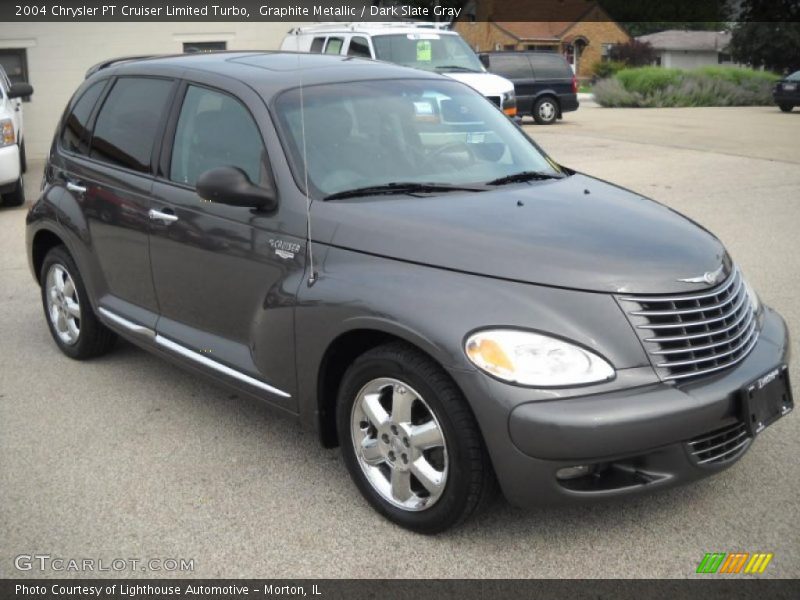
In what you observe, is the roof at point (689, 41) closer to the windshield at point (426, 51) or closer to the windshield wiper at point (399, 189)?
the windshield at point (426, 51)

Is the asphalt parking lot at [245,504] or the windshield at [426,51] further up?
the windshield at [426,51]

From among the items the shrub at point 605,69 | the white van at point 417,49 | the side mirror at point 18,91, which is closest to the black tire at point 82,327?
the side mirror at point 18,91

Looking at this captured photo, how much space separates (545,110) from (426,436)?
21.8 metres

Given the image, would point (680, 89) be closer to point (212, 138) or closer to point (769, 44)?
point (769, 44)

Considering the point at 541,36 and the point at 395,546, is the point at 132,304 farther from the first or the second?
the point at 541,36

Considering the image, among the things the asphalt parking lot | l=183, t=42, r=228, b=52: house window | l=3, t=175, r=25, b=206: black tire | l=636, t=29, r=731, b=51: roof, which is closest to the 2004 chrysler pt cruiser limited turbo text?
the asphalt parking lot

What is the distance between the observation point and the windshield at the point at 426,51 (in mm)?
15102

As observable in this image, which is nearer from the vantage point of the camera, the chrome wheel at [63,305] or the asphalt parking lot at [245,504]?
the asphalt parking lot at [245,504]

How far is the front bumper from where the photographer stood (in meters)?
3.22

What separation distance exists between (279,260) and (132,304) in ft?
4.72

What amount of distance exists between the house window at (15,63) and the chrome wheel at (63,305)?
14.6 metres

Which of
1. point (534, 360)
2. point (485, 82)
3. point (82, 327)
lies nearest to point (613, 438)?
point (534, 360)

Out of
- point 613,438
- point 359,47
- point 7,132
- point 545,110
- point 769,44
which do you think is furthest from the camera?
point 769,44

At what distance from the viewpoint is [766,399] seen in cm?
366
